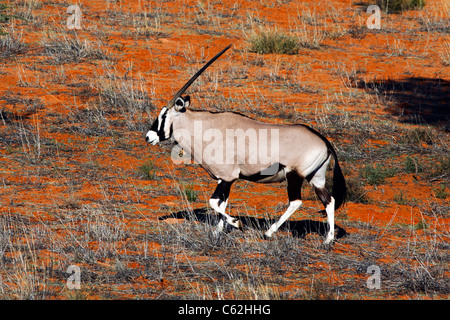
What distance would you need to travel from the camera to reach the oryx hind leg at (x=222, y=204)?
22.8 feet

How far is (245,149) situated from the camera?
696 centimetres

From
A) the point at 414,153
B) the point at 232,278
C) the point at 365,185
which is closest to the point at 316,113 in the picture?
the point at 414,153

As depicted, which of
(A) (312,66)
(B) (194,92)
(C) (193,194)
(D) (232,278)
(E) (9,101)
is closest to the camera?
(D) (232,278)

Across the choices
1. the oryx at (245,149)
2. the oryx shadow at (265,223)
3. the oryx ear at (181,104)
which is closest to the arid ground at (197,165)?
the oryx shadow at (265,223)

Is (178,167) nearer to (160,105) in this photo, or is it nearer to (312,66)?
(160,105)

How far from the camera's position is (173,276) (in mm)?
5957

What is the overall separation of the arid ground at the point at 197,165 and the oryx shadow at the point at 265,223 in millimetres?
39

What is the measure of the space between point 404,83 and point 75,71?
24.4 ft

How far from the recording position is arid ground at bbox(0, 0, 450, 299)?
607 cm

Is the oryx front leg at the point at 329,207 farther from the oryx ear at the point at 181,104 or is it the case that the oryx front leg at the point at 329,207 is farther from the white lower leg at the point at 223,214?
the oryx ear at the point at 181,104

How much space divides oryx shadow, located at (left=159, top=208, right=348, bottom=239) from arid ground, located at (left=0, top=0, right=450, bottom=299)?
4cm

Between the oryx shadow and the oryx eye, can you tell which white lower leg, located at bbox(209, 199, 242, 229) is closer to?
the oryx shadow

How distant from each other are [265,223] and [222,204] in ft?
2.91

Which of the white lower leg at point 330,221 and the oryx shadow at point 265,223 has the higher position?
the white lower leg at point 330,221
